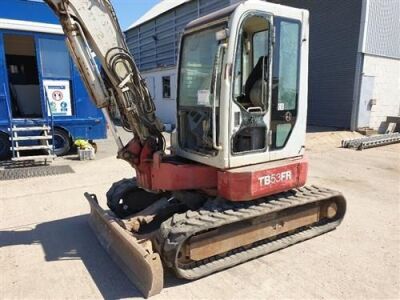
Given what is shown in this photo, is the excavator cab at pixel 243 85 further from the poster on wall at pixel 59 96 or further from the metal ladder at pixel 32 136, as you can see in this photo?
the poster on wall at pixel 59 96

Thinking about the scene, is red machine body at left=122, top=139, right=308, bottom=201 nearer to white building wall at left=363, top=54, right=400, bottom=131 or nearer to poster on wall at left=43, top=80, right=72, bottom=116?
poster on wall at left=43, top=80, right=72, bottom=116

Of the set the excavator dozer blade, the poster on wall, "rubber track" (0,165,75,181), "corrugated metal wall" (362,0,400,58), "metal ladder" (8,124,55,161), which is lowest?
"rubber track" (0,165,75,181)

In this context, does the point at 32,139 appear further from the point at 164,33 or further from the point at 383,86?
the point at 164,33

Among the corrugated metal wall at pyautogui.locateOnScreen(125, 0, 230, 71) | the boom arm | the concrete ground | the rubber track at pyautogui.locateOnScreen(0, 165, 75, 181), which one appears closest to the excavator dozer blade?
the concrete ground

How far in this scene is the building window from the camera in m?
18.1

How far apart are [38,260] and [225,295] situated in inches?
84.8

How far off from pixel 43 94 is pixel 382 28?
503 inches

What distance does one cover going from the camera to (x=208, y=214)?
351 cm

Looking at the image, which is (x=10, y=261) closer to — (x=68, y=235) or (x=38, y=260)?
(x=38, y=260)

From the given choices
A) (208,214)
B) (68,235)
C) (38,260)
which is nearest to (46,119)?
(68,235)

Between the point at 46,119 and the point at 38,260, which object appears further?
the point at 46,119

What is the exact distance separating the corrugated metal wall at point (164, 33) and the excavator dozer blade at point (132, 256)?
44.9ft

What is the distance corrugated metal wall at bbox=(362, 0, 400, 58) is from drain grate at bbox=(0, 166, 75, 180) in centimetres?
1173

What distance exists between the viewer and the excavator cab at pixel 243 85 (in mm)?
3441
